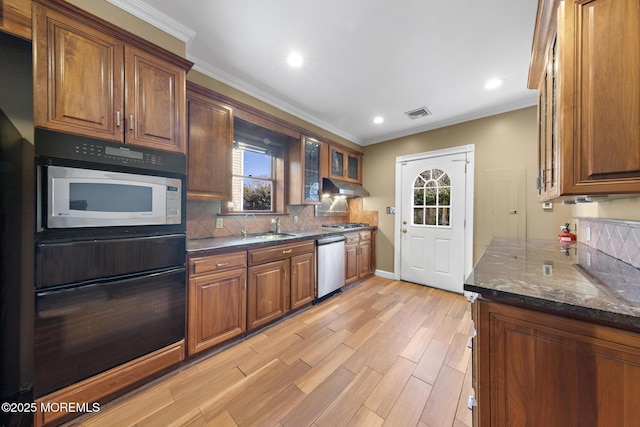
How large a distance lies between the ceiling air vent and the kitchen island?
2.62 metres

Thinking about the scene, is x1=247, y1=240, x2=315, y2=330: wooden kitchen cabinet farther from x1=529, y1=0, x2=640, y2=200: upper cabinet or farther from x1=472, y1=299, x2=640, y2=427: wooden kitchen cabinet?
x1=529, y1=0, x2=640, y2=200: upper cabinet

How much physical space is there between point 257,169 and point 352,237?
177 centimetres

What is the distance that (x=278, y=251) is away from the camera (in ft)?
7.85

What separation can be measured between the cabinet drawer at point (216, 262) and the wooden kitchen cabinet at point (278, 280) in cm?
10

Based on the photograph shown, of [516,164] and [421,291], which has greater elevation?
[516,164]

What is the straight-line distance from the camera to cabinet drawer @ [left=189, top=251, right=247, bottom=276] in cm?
177

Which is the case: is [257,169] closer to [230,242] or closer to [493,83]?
[230,242]

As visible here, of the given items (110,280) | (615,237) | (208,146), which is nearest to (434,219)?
(615,237)

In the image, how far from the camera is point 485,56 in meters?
2.01

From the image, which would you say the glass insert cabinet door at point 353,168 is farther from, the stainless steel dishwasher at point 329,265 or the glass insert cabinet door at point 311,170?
the stainless steel dishwasher at point 329,265

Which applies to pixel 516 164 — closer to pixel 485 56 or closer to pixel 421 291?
pixel 485 56

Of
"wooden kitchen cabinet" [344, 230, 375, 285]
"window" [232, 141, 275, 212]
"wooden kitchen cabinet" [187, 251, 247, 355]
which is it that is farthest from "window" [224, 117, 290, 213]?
"wooden kitchen cabinet" [344, 230, 375, 285]

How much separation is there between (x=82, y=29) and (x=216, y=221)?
1.69m

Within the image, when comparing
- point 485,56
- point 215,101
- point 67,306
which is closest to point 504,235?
point 485,56
